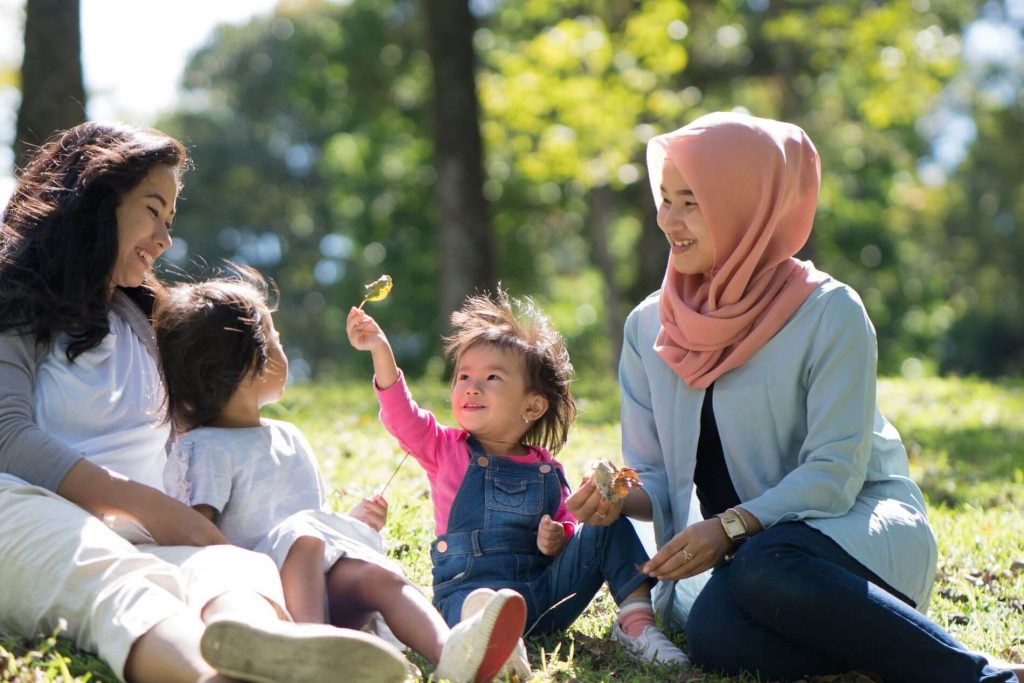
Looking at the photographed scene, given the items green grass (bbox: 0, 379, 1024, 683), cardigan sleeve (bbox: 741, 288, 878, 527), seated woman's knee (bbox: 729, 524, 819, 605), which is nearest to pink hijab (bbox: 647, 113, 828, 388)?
cardigan sleeve (bbox: 741, 288, 878, 527)

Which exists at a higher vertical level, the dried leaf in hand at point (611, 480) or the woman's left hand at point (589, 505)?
the dried leaf in hand at point (611, 480)

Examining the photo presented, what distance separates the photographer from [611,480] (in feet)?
11.7

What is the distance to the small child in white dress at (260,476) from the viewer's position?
330 centimetres

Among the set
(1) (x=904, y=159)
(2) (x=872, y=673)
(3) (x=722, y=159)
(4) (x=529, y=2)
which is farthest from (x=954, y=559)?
(1) (x=904, y=159)

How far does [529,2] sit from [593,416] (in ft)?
32.3

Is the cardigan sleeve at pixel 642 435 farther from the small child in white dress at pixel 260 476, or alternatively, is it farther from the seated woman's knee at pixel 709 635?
the small child in white dress at pixel 260 476

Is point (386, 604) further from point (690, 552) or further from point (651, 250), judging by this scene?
point (651, 250)

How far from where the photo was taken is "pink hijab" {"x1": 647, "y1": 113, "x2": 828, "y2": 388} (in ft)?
12.4

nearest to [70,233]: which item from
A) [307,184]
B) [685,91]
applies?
[685,91]

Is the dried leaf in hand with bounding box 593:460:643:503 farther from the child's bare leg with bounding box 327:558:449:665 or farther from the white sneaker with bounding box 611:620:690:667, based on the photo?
the child's bare leg with bounding box 327:558:449:665

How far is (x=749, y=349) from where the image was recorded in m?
3.77

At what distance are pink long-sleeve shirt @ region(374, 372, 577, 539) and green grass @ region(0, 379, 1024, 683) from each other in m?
0.46

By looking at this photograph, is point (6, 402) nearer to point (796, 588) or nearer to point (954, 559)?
point (796, 588)

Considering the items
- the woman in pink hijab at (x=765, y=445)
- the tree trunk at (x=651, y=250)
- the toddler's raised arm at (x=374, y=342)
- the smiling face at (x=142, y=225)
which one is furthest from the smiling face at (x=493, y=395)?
the tree trunk at (x=651, y=250)
